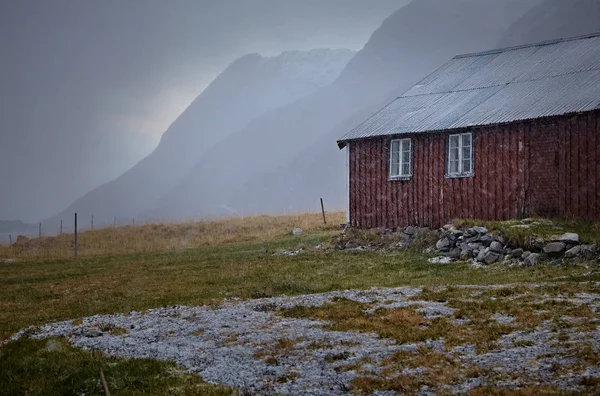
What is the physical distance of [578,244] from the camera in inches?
895

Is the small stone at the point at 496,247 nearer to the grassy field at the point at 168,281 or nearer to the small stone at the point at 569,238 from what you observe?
the grassy field at the point at 168,281

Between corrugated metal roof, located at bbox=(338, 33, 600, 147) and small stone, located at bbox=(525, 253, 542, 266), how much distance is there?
7115 millimetres

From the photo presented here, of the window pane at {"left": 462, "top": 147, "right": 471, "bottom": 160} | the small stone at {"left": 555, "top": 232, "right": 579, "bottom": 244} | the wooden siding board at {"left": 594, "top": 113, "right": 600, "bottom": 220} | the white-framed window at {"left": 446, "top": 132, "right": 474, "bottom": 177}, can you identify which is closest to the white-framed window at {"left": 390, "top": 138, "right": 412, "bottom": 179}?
the white-framed window at {"left": 446, "top": 132, "right": 474, "bottom": 177}

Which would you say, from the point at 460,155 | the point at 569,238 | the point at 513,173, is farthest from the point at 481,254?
the point at 460,155

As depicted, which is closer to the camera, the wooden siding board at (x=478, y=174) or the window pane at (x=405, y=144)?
the wooden siding board at (x=478, y=174)

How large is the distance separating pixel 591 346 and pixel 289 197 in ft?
617

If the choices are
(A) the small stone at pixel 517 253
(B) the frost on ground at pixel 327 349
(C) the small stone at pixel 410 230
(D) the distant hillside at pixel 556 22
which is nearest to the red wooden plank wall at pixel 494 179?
(C) the small stone at pixel 410 230

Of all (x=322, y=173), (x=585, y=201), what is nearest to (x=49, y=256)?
(x=585, y=201)

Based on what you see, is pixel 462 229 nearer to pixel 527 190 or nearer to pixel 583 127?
pixel 527 190

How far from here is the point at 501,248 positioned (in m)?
24.4

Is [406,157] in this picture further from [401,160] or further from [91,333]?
[91,333]

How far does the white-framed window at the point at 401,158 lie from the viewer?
33.4m

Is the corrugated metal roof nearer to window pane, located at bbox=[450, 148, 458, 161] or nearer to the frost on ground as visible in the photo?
window pane, located at bbox=[450, 148, 458, 161]

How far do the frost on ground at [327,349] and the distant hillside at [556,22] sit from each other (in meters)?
123
